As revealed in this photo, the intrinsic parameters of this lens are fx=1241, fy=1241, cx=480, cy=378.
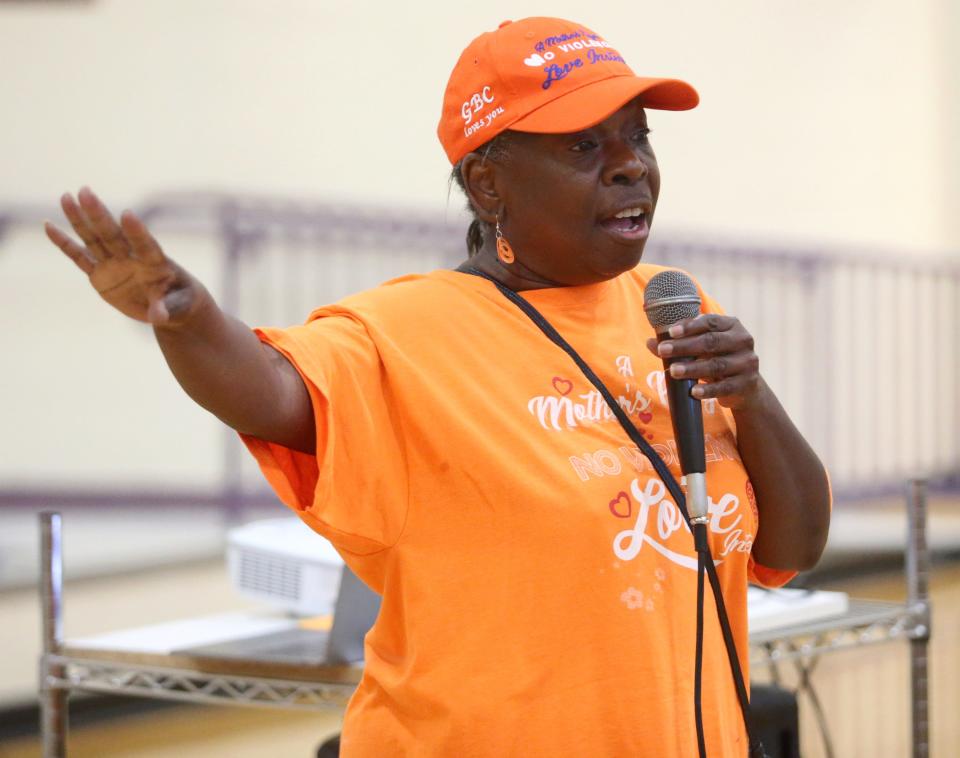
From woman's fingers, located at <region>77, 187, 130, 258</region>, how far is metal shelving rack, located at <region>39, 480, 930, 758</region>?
1151mm

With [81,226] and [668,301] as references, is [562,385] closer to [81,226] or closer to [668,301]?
[668,301]

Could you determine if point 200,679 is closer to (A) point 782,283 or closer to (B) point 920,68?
(A) point 782,283

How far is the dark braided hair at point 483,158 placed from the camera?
1282 mm

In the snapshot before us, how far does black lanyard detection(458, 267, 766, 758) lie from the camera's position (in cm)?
117

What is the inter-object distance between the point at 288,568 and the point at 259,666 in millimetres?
358

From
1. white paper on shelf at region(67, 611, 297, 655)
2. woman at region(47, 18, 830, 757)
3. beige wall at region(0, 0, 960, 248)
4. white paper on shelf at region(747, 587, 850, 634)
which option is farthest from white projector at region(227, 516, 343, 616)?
beige wall at region(0, 0, 960, 248)

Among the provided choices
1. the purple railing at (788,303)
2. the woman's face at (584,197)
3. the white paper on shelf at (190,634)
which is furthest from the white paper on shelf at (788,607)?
the purple railing at (788,303)

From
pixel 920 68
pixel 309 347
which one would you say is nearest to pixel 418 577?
pixel 309 347

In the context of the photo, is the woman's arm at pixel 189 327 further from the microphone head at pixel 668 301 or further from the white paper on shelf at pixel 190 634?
the white paper on shelf at pixel 190 634

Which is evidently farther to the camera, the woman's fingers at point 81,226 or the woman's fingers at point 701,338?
the woman's fingers at point 701,338

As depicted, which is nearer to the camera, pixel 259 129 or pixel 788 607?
pixel 788 607

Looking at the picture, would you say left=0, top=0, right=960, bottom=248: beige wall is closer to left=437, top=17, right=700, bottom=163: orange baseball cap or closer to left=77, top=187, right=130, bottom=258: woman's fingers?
left=437, top=17, right=700, bottom=163: orange baseball cap

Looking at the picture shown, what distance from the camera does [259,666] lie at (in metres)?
2.02

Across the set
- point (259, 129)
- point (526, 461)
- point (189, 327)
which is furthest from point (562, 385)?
point (259, 129)
